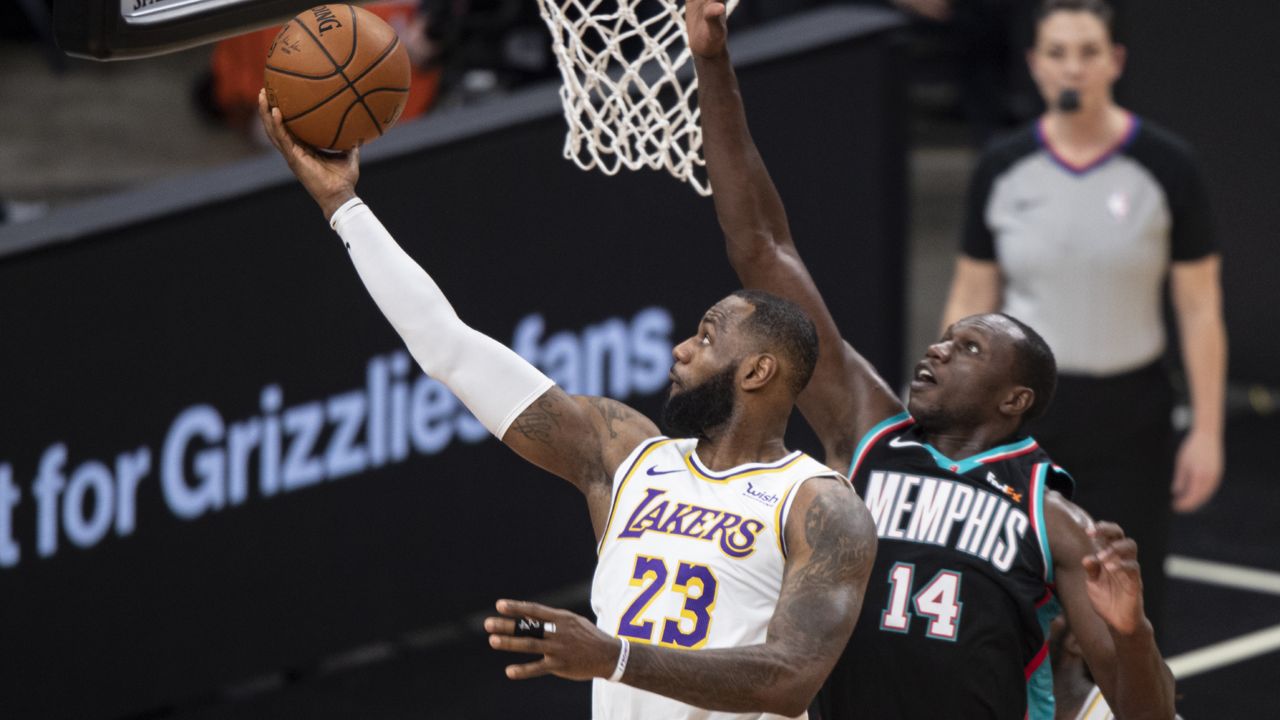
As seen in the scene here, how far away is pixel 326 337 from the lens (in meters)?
6.68

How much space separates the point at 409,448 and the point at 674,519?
3128mm

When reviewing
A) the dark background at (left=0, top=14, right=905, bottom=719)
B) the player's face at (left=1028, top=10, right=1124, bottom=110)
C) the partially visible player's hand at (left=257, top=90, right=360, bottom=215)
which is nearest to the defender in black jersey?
the partially visible player's hand at (left=257, top=90, right=360, bottom=215)

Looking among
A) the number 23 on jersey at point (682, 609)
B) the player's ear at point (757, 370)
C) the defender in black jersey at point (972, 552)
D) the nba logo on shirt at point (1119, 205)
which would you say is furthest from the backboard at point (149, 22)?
the nba logo on shirt at point (1119, 205)

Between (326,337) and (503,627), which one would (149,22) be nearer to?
(503,627)

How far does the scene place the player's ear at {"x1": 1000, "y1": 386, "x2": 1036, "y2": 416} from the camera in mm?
4285

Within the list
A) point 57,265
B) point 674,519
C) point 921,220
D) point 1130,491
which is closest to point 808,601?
point 674,519

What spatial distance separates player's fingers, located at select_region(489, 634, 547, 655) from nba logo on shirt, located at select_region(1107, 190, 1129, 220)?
324cm

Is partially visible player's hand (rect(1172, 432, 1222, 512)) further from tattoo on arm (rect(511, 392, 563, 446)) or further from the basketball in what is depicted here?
the basketball

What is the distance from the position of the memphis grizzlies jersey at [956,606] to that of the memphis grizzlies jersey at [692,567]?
0.33 m

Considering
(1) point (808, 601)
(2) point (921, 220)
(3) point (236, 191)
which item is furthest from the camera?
(2) point (921, 220)

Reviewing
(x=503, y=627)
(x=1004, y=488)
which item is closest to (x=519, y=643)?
(x=503, y=627)

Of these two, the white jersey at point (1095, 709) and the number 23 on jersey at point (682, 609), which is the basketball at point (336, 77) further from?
the white jersey at point (1095, 709)

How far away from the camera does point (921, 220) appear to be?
535 inches

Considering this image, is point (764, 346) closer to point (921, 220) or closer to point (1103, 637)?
point (1103, 637)
